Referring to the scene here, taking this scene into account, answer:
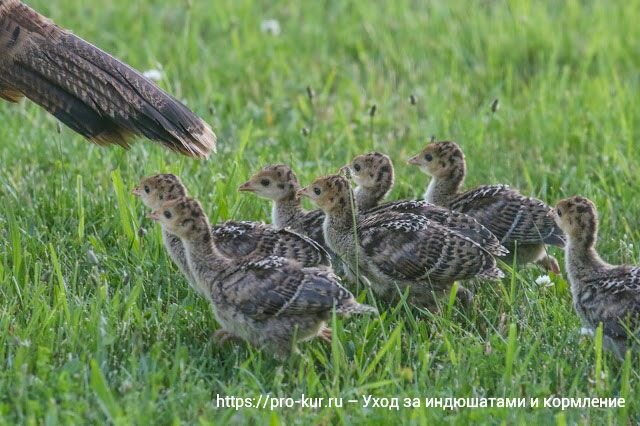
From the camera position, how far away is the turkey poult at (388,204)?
19.0ft

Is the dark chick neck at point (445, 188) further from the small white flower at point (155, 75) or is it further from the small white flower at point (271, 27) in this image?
the small white flower at point (271, 27)

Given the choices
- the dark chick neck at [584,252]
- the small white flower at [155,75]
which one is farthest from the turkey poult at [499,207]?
the small white flower at [155,75]

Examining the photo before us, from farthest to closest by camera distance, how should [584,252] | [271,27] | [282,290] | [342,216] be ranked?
[271,27] < [342,216] < [584,252] < [282,290]

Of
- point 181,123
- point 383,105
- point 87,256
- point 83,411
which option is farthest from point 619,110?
point 83,411

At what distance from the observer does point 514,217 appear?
6098 millimetres

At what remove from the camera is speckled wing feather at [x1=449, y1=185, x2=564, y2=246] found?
606cm

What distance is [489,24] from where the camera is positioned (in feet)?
31.2

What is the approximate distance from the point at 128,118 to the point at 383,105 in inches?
105

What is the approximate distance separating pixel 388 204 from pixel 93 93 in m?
1.57

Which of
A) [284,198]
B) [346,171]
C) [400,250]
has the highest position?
[346,171]

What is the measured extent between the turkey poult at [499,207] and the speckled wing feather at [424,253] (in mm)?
361

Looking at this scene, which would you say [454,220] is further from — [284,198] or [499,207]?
[284,198]

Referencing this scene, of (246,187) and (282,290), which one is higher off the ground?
(246,187)

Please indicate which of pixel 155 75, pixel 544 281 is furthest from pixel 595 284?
pixel 155 75
